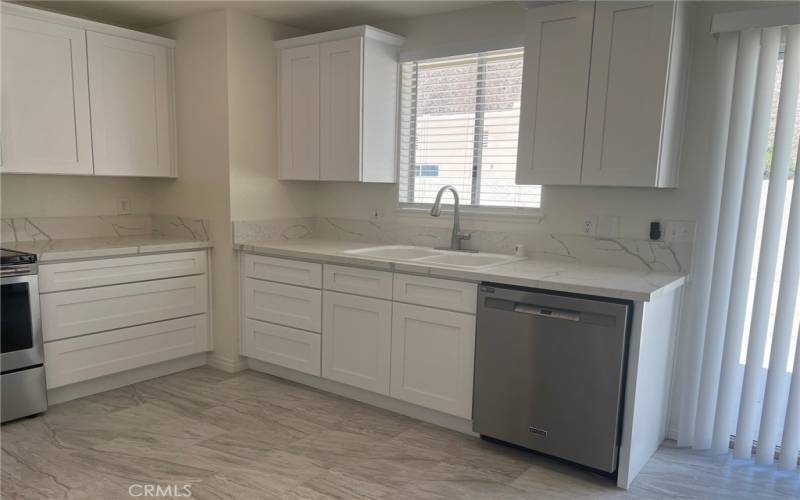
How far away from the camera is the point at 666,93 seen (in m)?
2.48

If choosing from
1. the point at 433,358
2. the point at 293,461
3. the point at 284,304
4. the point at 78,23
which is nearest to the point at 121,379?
the point at 284,304

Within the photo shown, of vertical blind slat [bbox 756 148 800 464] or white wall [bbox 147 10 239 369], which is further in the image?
white wall [bbox 147 10 239 369]

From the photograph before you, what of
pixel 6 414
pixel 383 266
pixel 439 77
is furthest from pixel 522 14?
pixel 6 414

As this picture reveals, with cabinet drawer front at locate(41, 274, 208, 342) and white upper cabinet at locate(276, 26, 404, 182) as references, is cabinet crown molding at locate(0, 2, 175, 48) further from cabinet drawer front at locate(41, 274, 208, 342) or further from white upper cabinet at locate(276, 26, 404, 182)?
cabinet drawer front at locate(41, 274, 208, 342)

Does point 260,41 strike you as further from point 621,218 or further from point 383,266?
point 621,218

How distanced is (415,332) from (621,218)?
1.25m

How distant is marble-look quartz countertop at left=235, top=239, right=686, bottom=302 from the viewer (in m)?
2.32

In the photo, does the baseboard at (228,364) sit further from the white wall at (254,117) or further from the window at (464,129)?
the window at (464,129)

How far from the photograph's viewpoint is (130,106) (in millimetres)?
3598

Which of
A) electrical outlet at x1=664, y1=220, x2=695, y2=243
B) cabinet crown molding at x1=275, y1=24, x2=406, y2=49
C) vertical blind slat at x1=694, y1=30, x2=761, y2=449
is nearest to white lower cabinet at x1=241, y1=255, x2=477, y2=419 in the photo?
electrical outlet at x1=664, y1=220, x2=695, y2=243

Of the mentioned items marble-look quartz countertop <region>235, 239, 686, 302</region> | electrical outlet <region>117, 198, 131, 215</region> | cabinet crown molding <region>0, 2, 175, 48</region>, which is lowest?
marble-look quartz countertop <region>235, 239, 686, 302</region>

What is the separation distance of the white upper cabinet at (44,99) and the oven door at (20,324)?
2.38 ft

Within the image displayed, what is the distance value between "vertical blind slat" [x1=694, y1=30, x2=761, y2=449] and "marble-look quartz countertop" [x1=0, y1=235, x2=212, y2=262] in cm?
304

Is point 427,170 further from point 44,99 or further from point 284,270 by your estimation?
point 44,99
